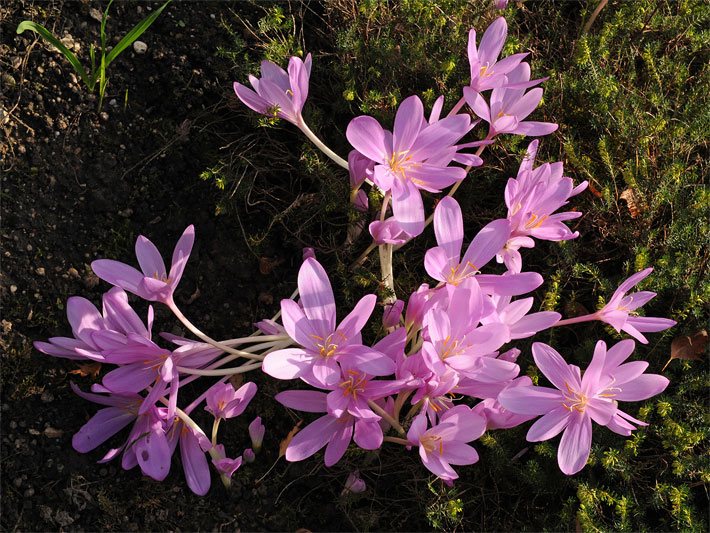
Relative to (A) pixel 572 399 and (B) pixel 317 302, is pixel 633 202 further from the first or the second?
(B) pixel 317 302

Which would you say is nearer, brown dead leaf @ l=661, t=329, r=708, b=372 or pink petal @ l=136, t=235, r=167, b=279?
pink petal @ l=136, t=235, r=167, b=279

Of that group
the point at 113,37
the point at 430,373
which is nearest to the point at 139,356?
the point at 430,373

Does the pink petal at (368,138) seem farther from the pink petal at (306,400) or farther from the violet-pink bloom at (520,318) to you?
the pink petal at (306,400)

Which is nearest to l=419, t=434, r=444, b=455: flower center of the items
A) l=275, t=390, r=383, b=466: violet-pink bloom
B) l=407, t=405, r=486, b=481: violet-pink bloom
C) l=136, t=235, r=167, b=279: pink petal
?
l=407, t=405, r=486, b=481: violet-pink bloom

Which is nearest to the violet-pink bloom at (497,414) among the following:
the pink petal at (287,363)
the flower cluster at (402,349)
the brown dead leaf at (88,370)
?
the flower cluster at (402,349)

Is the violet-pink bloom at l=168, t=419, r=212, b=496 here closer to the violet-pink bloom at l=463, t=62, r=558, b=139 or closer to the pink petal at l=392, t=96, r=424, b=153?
the pink petal at l=392, t=96, r=424, b=153

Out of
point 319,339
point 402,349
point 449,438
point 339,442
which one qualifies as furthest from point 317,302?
point 449,438
